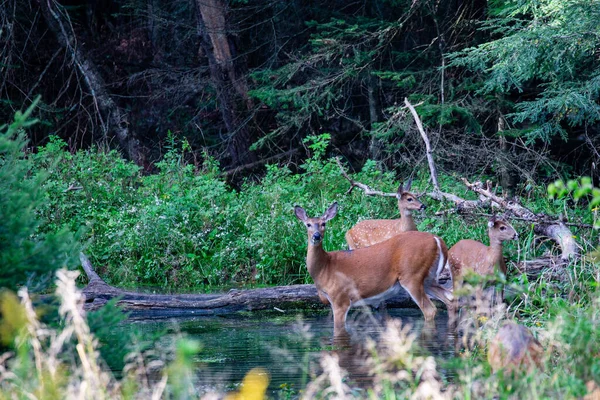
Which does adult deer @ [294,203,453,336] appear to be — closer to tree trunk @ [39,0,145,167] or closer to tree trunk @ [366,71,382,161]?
tree trunk @ [366,71,382,161]

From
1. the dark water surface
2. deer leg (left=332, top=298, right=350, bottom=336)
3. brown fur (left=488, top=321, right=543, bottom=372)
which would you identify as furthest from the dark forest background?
brown fur (left=488, top=321, right=543, bottom=372)

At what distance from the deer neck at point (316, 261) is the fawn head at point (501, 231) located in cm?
176

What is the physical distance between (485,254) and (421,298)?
828 mm

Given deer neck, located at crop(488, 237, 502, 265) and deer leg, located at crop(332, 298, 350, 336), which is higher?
deer neck, located at crop(488, 237, 502, 265)

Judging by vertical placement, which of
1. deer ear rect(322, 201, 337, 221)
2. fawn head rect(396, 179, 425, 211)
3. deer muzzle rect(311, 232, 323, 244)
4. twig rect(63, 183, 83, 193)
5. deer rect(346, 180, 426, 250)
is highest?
twig rect(63, 183, 83, 193)

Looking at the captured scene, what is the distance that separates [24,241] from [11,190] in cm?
39

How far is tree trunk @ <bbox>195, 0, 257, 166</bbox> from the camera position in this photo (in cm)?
1934

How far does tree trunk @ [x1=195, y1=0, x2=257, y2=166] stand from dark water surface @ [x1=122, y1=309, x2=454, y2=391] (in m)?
9.41

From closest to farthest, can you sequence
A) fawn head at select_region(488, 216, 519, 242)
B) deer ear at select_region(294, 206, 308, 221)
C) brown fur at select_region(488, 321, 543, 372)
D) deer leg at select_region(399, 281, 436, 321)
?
brown fur at select_region(488, 321, 543, 372) < deer leg at select_region(399, 281, 436, 321) < fawn head at select_region(488, 216, 519, 242) < deer ear at select_region(294, 206, 308, 221)

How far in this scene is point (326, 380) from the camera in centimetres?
639

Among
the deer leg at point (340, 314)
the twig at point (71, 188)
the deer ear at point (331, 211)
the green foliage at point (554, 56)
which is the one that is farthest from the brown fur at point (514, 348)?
the twig at point (71, 188)

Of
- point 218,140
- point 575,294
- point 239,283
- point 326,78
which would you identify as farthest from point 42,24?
point 575,294

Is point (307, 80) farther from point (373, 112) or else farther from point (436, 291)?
point (436, 291)

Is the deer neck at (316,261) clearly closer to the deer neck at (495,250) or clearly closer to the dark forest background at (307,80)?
the deer neck at (495,250)
